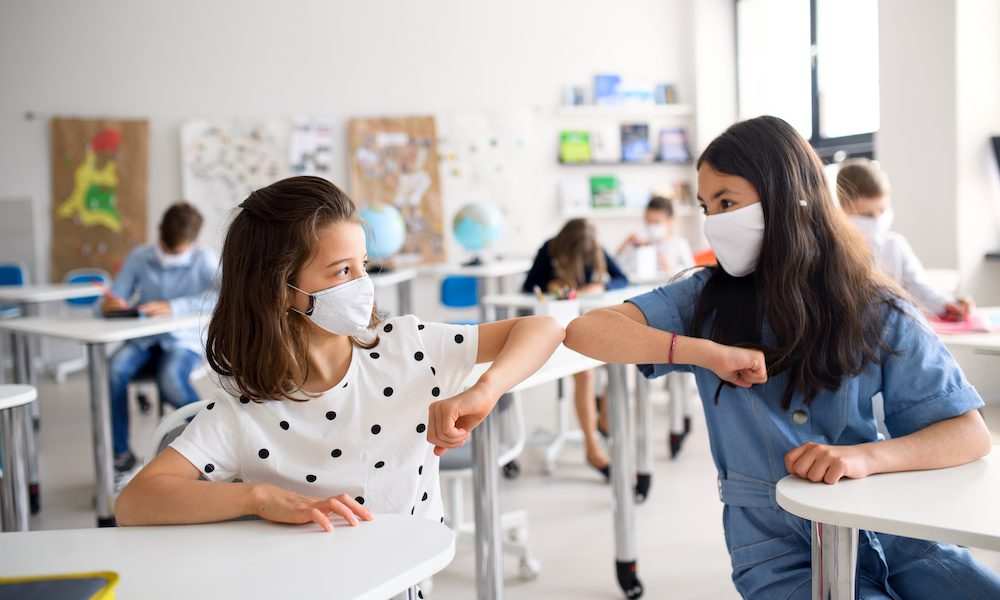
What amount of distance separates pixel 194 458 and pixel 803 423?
3.02 ft

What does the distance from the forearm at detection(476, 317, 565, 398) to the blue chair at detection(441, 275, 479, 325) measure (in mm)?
3472

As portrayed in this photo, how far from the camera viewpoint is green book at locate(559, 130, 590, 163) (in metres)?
6.79

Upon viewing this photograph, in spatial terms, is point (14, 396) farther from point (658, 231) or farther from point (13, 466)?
point (658, 231)

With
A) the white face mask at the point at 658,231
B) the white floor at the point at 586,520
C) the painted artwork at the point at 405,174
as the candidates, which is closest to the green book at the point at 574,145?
the painted artwork at the point at 405,174

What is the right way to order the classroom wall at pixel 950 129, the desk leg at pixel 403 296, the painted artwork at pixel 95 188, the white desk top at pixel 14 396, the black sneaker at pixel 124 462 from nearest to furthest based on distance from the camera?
the white desk top at pixel 14 396 → the black sneaker at pixel 124 462 → the classroom wall at pixel 950 129 → the desk leg at pixel 403 296 → the painted artwork at pixel 95 188

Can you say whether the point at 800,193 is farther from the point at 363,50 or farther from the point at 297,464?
the point at 363,50

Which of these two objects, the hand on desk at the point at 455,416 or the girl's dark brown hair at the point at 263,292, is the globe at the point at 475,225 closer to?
the girl's dark brown hair at the point at 263,292

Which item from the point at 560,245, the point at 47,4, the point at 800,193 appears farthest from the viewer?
the point at 47,4

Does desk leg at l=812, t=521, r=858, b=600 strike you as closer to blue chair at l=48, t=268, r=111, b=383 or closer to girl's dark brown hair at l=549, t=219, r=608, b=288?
girl's dark brown hair at l=549, t=219, r=608, b=288

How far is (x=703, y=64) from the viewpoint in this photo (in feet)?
22.1

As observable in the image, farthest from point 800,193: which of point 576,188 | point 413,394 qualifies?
point 576,188

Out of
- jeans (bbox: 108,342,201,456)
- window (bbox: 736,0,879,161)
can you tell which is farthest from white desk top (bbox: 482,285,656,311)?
window (bbox: 736,0,879,161)

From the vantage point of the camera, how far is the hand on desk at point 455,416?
3.63 ft

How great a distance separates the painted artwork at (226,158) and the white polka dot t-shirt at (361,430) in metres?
5.66
